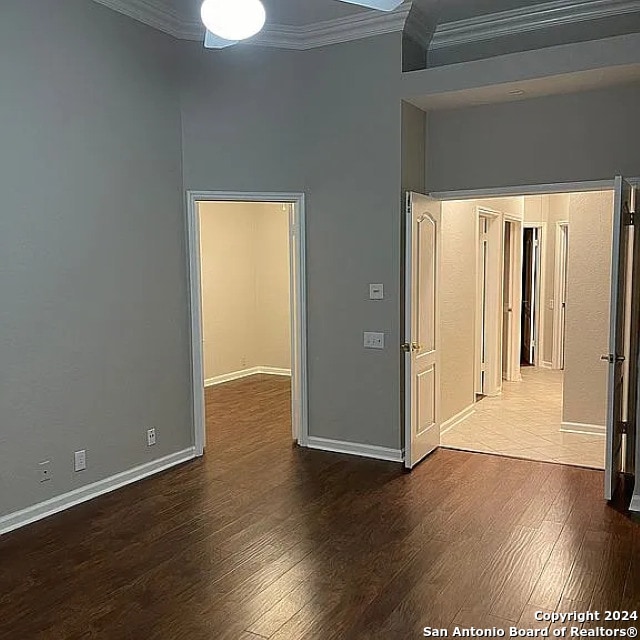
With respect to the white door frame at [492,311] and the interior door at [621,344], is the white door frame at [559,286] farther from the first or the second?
the interior door at [621,344]

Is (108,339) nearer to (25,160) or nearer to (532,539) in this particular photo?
(25,160)

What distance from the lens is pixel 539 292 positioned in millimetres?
9266

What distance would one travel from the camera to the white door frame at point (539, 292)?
910 cm

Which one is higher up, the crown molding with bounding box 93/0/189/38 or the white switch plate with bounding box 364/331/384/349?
the crown molding with bounding box 93/0/189/38

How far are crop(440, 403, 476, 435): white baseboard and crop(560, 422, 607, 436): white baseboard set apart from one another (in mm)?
927

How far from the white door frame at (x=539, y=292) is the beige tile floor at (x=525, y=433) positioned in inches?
69.5

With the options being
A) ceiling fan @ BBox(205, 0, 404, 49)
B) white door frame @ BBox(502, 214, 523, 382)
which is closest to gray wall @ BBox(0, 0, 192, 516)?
ceiling fan @ BBox(205, 0, 404, 49)

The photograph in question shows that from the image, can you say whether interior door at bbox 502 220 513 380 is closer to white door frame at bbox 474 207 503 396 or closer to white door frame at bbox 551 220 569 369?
white door frame at bbox 474 207 503 396

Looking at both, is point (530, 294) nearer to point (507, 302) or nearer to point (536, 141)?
point (507, 302)

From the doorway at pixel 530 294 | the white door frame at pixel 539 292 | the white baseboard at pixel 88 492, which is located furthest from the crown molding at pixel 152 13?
the doorway at pixel 530 294

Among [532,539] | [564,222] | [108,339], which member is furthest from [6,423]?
[564,222]

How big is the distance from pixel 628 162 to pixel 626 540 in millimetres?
2516

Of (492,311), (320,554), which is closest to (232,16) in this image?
(320,554)

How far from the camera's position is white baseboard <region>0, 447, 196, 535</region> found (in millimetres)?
3764
